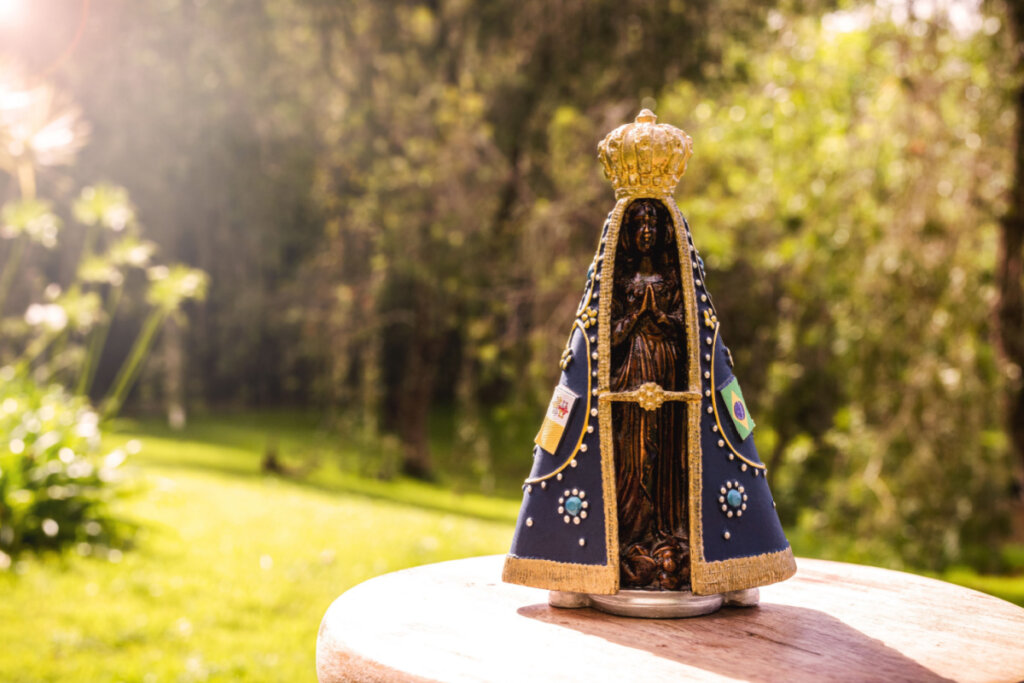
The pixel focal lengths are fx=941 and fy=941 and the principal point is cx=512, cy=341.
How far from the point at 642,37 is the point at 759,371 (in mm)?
2770

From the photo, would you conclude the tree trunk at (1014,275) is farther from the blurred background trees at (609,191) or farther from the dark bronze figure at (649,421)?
the dark bronze figure at (649,421)

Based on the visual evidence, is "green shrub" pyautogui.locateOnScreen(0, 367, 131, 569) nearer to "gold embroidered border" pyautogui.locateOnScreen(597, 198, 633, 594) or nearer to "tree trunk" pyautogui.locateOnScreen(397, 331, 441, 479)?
"tree trunk" pyautogui.locateOnScreen(397, 331, 441, 479)

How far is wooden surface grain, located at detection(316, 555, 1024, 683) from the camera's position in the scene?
5.40 feet

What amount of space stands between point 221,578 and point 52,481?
4.24ft

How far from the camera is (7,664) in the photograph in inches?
163

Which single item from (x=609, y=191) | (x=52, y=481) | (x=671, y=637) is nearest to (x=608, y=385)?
(x=671, y=637)

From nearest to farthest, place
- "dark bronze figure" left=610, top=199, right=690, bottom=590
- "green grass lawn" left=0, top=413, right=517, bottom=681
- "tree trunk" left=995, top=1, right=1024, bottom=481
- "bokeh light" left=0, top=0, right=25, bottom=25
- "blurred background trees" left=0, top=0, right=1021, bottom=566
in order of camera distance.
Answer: "dark bronze figure" left=610, top=199, right=690, bottom=590 < "green grass lawn" left=0, top=413, right=517, bottom=681 < "tree trunk" left=995, top=1, right=1024, bottom=481 < "blurred background trees" left=0, top=0, right=1021, bottom=566 < "bokeh light" left=0, top=0, right=25, bottom=25

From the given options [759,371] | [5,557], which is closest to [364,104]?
[759,371]

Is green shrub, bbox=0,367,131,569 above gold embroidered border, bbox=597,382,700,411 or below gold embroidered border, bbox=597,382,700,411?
below

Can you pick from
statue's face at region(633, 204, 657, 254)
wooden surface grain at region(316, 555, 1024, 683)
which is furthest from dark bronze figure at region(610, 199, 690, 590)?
wooden surface grain at region(316, 555, 1024, 683)

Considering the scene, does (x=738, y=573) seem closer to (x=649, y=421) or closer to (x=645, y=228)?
(x=649, y=421)

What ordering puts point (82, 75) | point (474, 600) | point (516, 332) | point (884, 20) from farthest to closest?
point (82, 75)
point (516, 332)
point (884, 20)
point (474, 600)

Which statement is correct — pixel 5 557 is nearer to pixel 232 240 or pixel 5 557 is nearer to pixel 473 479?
pixel 473 479

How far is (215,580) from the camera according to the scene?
547cm
